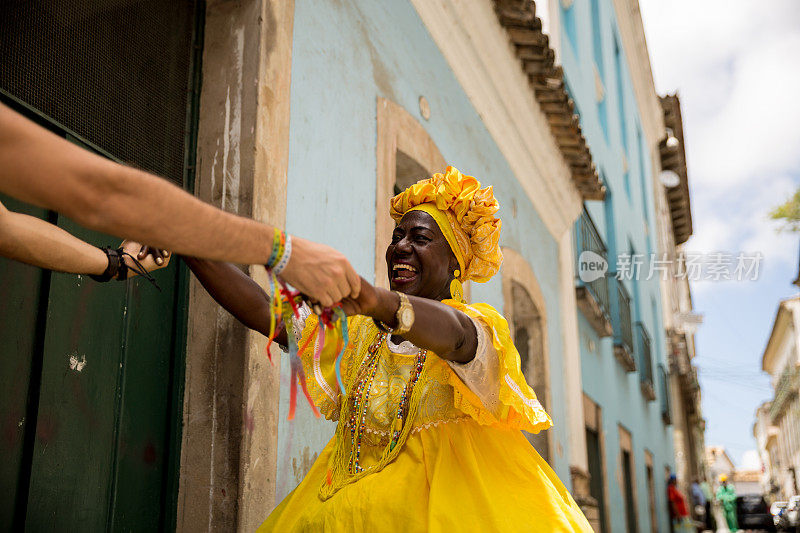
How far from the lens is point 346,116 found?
4.17 m

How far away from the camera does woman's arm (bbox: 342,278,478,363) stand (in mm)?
1991

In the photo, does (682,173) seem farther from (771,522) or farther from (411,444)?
(411,444)

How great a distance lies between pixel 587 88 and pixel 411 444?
1076 centimetres

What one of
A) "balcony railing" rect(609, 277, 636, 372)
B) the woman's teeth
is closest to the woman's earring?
the woman's teeth

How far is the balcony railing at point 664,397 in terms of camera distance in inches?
788

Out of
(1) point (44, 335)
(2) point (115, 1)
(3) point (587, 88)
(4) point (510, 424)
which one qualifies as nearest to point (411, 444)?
(4) point (510, 424)

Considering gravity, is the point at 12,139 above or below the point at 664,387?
below

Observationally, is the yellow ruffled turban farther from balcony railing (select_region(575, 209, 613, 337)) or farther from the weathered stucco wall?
balcony railing (select_region(575, 209, 613, 337))

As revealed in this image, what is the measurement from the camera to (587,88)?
40.4ft

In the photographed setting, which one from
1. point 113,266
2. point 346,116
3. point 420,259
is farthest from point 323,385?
point 346,116

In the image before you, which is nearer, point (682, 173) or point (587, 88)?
point (587, 88)

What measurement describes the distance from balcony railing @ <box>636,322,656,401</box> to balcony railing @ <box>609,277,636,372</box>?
172cm

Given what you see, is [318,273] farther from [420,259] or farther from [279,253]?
[420,259]

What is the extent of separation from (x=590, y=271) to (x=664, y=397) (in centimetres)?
1087
